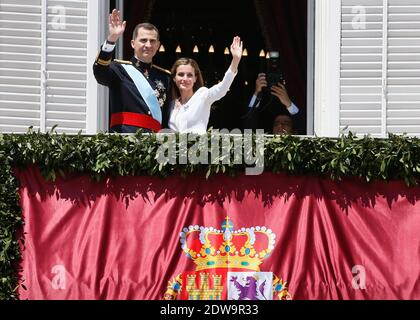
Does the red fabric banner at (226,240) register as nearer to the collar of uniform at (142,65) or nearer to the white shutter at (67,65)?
the white shutter at (67,65)

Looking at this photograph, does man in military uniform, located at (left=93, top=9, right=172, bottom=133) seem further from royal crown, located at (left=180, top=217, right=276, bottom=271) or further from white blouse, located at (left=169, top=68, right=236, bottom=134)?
royal crown, located at (left=180, top=217, right=276, bottom=271)

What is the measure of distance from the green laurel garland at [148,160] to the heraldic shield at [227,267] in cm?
52

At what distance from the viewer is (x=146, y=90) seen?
11141mm

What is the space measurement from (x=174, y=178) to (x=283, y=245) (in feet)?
3.54

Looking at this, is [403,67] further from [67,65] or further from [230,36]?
[230,36]

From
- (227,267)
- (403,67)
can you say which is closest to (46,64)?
(227,267)

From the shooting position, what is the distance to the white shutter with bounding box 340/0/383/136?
36.9ft

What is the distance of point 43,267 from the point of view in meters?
10.6

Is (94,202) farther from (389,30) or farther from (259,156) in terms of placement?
(389,30)

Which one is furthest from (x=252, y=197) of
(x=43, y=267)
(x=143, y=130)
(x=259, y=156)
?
(x=43, y=267)

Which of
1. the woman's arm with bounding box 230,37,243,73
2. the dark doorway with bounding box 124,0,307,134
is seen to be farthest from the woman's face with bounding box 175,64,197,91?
the dark doorway with bounding box 124,0,307,134

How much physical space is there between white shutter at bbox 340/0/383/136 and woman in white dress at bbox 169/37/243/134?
3.43ft
